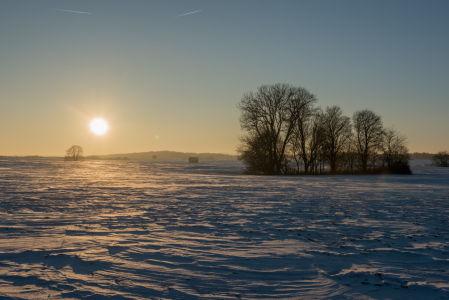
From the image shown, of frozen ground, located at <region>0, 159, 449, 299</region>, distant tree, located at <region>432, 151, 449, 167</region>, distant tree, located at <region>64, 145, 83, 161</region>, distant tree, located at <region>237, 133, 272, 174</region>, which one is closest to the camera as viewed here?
frozen ground, located at <region>0, 159, 449, 299</region>

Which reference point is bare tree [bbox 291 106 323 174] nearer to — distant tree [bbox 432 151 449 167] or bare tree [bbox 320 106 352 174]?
bare tree [bbox 320 106 352 174]

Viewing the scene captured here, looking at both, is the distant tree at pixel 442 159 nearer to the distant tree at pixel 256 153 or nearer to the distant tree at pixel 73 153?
the distant tree at pixel 256 153

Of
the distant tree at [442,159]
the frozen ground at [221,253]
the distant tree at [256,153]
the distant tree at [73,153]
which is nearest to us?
the frozen ground at [221,253]

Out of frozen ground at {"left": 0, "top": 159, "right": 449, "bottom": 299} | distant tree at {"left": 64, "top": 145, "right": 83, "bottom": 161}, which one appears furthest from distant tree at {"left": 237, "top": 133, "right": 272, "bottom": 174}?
distant tree at {"left": 64, "top": 145, "right": 83, "bottom": 161}

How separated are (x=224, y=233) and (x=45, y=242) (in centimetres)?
515

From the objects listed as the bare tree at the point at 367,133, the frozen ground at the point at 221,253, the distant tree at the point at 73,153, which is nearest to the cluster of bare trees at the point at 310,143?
the bare tree at the point at 367,133

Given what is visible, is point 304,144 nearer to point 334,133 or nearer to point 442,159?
point 334,133

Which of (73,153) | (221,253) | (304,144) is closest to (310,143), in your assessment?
(304,144)

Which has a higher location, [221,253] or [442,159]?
[442,159]

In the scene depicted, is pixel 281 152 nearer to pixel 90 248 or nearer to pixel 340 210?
pixel 340 210

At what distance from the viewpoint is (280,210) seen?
13.5m

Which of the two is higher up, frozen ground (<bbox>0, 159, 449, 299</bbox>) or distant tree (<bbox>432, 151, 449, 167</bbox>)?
distant tree (<bbox>432, 151, 449, 167</bbox>)

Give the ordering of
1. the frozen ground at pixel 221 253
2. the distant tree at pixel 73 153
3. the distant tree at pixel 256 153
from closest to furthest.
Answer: the frozen ground at pixel 221 253
the distant tree at pixel 256 153
the distant tree at pixel 73 153

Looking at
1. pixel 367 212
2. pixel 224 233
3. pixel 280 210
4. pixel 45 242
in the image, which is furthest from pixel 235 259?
pixel 367 212
